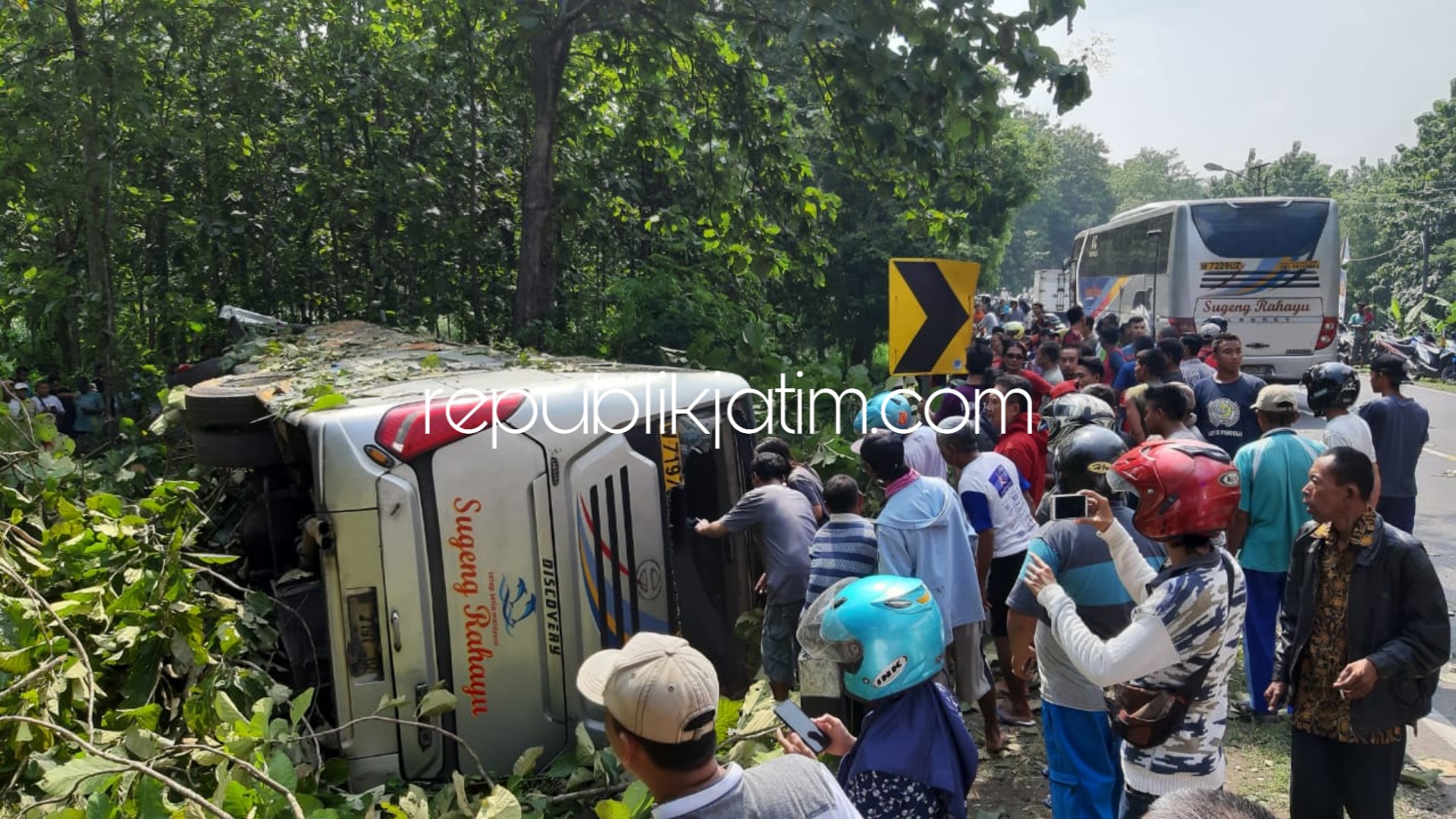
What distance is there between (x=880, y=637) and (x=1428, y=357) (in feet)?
86.0

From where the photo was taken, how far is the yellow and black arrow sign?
5.69 metres

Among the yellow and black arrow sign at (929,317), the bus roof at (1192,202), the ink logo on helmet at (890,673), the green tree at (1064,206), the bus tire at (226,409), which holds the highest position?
the green tree at (1064,206)

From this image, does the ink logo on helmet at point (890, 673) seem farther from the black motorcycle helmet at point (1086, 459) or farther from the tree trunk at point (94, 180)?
the tree trunk at point (94, 180)

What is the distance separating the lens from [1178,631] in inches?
111

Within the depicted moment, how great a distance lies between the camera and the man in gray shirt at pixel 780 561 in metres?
4.90

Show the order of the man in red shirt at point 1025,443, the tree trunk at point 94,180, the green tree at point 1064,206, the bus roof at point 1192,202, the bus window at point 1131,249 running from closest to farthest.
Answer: the man in red shirt at point 1025,443
the tree trunk at point 94,180
the bus roof at point 1192,202
the bus window at point 1131,249
the green tree at point 1064,206

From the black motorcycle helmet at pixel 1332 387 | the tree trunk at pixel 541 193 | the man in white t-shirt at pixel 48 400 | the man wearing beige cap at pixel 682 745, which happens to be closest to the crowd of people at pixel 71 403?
the man in white t-shirt at pixel 48 400

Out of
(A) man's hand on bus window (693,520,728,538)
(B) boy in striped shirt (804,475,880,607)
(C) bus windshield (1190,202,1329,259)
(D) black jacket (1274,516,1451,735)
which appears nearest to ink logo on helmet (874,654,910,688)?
(D) black jacket (1274,516,1451,735)

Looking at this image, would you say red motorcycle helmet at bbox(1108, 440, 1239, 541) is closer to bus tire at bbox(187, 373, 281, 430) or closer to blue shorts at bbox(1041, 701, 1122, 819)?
blue shorts at bbox(1041, 701, 1122, 819)

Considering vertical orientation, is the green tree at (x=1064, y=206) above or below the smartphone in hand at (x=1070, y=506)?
above

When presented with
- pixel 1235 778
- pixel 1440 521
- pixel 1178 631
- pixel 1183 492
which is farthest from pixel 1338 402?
pixel 1440 521

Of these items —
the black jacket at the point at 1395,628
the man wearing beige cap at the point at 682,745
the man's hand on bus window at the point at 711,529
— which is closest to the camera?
the man wearing beige cap at the point at 682,745

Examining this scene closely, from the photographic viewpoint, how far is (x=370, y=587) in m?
3.71

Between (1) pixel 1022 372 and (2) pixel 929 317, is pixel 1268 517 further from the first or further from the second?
(1) pixel 1022 372
